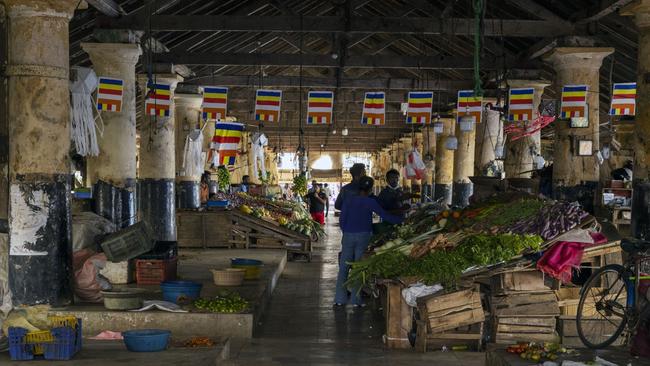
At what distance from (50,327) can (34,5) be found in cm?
353

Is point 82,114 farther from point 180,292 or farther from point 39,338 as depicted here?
point 39,338

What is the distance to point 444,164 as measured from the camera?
25578mm

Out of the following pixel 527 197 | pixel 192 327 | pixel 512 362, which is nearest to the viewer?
pixel 512 362

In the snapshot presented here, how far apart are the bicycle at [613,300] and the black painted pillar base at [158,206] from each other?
962 cm

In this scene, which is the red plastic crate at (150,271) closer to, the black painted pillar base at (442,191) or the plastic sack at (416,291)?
the plastic sack at (416,291)

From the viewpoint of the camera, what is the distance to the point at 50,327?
20.6ft

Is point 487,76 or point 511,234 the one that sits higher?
point 487,76

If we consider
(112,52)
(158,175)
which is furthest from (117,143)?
(158,175)

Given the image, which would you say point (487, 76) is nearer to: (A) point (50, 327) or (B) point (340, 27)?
(B) point (340, 27)

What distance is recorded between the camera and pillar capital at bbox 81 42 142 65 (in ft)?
42.2

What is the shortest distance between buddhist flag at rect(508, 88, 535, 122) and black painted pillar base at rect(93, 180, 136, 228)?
7.46 meters

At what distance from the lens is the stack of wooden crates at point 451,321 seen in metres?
7.56

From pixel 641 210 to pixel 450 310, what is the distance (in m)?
3.21

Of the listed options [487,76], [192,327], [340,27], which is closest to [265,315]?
[192,327]
